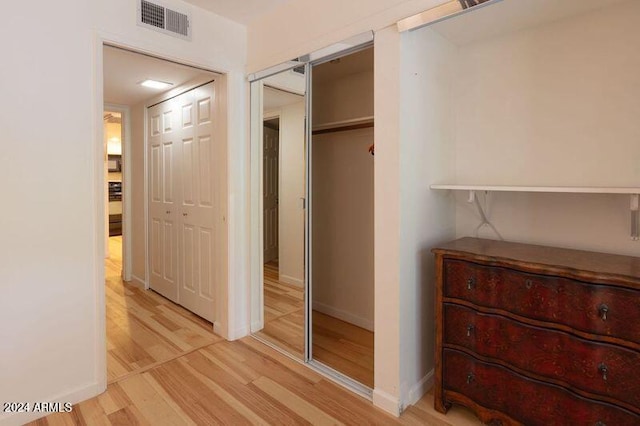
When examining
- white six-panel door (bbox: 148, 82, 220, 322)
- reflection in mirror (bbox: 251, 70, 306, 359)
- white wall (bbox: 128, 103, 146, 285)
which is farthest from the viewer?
white wall (bbox: 128, 103, 146, 285)

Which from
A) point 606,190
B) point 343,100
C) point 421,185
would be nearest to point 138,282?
point 343,100

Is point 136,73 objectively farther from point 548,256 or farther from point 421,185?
point 548,256

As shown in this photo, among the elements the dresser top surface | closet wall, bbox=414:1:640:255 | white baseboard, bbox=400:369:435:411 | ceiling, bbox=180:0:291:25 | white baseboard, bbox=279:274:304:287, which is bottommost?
white baseboard, bbox=400:369:435:411

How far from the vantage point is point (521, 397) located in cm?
164

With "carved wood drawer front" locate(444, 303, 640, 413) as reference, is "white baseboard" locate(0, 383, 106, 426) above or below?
below

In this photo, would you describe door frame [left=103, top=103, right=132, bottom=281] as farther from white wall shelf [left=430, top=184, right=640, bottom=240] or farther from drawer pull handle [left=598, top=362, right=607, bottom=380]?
drawer pull handle [left=598, top=362, right=607, bottom=380]

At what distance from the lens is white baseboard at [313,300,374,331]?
2992 millimetres

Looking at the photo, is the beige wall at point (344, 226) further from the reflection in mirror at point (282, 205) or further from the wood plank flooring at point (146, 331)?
the wood plank flooring at point (146, 331)

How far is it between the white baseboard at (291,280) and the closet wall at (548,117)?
1216 millimetres

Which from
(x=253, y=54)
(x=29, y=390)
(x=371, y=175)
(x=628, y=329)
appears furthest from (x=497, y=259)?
(x=29, y=390)

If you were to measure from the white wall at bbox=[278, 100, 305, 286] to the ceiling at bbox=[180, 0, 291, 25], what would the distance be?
2.24 feet

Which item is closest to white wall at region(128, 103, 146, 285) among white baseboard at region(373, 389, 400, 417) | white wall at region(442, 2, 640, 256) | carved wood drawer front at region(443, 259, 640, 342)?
white baseboard at region(373, 389, 400, 417)

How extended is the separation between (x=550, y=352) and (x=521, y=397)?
0.88 feet

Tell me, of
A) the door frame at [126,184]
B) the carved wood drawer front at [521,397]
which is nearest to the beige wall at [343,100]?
the carved wood drawer front at [521,397]
